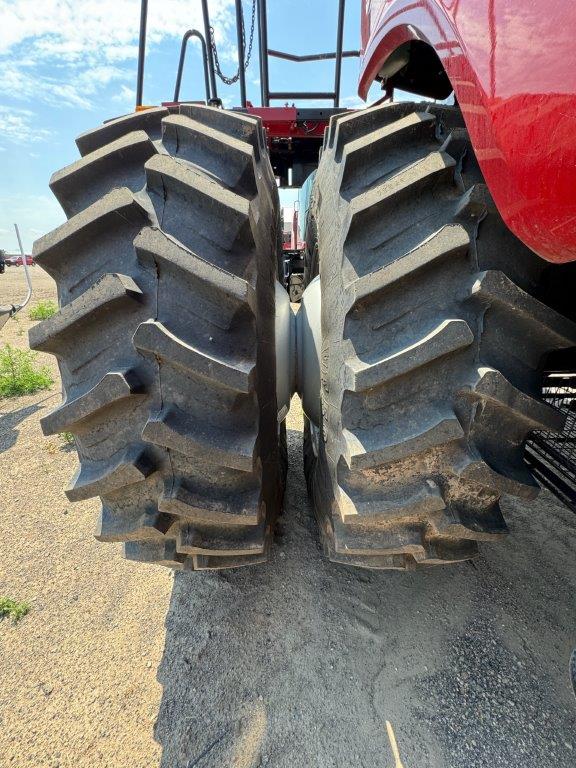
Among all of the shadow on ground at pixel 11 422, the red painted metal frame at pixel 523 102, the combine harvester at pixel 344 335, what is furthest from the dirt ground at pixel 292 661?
the shadow on ground at pixel 11 422

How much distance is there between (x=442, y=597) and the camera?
154 centimetres

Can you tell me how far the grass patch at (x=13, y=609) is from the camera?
63.3 inches

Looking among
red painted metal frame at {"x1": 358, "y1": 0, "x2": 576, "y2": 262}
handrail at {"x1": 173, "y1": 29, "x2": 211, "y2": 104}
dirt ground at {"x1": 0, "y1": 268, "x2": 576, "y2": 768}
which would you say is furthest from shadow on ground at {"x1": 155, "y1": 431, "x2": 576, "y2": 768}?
handrail at {"x1": 173, "y1": 29, "x2": 211, "y2": 104}

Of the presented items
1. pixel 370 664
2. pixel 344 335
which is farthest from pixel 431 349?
pixel 370 664

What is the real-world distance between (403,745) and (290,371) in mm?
1145

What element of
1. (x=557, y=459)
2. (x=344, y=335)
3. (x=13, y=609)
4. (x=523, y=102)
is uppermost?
(x=523, y=102)

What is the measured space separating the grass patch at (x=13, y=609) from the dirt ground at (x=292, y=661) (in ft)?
0.09

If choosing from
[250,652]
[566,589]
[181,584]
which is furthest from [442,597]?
[181,584]

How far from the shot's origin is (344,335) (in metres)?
1.05

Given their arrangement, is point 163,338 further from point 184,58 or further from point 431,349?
point 184,58

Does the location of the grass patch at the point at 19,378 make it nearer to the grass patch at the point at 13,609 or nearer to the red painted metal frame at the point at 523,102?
the grass patch at the point at 13,609

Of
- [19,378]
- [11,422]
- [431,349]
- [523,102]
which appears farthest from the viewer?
[19,378]

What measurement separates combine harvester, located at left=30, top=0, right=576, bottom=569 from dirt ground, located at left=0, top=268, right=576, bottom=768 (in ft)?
1.35

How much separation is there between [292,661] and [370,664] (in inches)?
9.3
